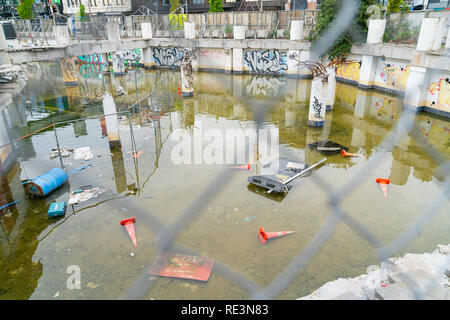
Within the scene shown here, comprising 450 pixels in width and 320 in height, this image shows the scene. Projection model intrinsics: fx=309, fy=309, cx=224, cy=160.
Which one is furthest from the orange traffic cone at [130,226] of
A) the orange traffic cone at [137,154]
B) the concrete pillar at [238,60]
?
the concrete pillar at [238,60]

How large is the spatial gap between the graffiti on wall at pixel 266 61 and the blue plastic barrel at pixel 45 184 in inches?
936

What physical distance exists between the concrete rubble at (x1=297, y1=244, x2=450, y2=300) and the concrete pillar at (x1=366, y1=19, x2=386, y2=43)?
17.7 m

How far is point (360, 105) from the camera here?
1975cm

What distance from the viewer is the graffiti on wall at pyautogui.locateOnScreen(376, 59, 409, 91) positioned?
20.4m

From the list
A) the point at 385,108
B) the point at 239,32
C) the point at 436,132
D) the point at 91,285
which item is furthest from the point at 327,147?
the point at 239,32

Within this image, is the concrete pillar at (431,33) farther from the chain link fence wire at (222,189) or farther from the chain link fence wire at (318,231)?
the chain link fence wire at (318,231)

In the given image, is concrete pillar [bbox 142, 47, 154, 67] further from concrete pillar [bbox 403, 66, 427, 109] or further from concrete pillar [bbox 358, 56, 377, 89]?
concrete pillar [bbox 403, 66, 427, 109]

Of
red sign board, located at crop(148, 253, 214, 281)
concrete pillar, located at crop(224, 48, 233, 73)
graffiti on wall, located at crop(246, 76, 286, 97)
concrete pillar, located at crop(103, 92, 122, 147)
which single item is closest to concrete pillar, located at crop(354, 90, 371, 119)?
graffiti on wall, located at crop(246, 76, 286, 97)

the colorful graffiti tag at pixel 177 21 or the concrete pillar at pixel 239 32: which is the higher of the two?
the colorful graffiti tag at pixel 177 21

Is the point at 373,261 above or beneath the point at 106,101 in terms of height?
beneath

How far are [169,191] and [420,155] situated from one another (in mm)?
10341

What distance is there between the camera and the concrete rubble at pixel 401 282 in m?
5.54
